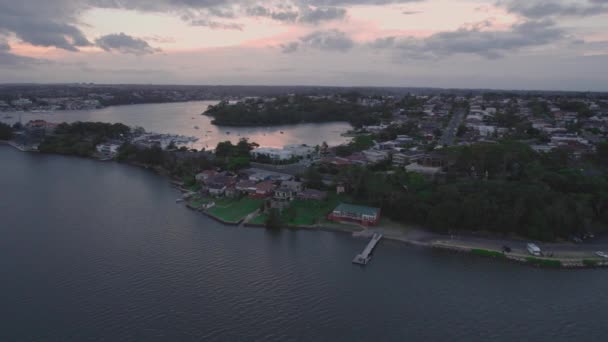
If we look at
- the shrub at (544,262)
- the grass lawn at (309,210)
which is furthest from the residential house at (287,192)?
the shrub at (544,262)

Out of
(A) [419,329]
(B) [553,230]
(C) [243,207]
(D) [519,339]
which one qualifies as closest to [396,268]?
(A) [419,329]

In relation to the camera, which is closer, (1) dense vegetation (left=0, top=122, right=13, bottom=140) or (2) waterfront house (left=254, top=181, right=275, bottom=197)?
(2) waterfront house (left=254, top=181, right=275, bottom=197)

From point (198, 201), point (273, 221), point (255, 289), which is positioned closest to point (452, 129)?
point (198, 201)

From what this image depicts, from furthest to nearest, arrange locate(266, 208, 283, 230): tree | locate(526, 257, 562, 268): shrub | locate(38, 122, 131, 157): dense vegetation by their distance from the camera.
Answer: locate(38, 122, 131, 157): dense vegetation, locate(266, 208, 283, 230): tree, locate(526, 257, 562, 268): shrub

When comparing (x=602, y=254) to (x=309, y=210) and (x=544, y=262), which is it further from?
(x=309, y=210)

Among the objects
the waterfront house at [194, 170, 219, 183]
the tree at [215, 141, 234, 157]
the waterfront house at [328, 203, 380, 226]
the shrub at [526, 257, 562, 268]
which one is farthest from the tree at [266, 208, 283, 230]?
the tree at [215, 141, 234, 157]

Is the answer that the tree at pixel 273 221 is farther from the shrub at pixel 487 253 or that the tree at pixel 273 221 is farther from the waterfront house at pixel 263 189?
the shrub at pixel 487 253

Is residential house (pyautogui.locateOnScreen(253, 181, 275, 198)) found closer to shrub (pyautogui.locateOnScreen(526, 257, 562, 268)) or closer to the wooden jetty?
the wooden jetty

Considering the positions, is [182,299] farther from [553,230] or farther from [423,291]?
[553,230]
